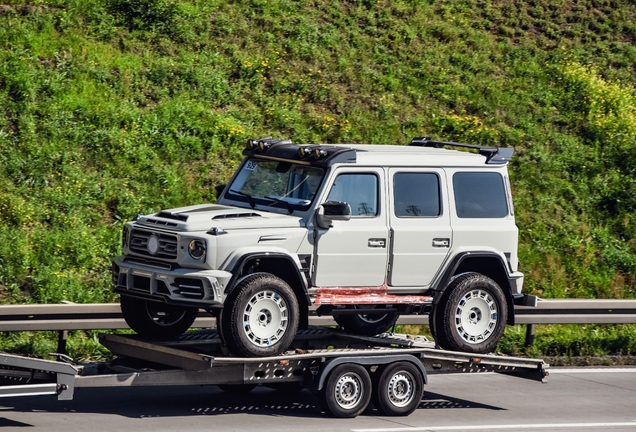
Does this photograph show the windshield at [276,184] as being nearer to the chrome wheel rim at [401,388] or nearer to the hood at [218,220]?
the hood at [218,220]

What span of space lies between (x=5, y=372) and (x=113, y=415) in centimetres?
124

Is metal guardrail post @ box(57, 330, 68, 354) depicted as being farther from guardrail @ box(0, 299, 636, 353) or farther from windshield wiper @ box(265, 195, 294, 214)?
windshield wiper @ box(265, 195, 294, 214)

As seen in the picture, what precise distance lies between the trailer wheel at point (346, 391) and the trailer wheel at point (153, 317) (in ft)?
5.35

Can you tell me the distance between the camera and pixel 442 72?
21781 millimetres

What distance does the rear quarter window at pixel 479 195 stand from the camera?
35.1ft

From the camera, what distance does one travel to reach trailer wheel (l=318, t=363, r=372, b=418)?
959 cm

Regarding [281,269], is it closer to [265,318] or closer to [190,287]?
[265,318]

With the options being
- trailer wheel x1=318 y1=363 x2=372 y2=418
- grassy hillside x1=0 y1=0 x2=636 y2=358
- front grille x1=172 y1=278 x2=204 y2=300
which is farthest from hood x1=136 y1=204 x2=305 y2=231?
grassy hillside x1=0 y1=0 x2=636 y2=358

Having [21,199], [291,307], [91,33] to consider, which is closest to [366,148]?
[291,307]

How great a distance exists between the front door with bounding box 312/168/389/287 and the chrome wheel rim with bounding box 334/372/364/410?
898mm

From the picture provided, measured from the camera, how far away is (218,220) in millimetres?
9617

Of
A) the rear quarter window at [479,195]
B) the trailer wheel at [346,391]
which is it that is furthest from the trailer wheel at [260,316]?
the rear quarter window at [479,195]

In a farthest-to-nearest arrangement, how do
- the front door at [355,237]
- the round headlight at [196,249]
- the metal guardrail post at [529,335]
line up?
the metal guardrail post at [529,335] < the front door at [355,237] < the round headlight at [196,249]

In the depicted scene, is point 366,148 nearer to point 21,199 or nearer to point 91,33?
point 21,199
